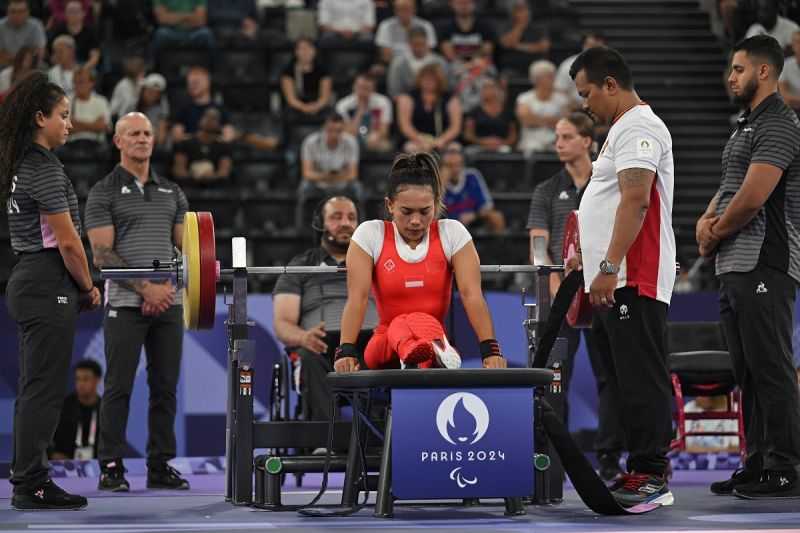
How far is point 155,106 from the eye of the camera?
11.2 m

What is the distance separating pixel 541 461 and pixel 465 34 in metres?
7.85

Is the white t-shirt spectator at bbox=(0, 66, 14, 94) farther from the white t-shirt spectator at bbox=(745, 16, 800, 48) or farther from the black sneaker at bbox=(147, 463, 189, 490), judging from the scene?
the white t-shirt spectator at bbox=(745, 16, 800, 48)

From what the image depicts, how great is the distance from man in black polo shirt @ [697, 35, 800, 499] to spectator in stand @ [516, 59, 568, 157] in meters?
5.79

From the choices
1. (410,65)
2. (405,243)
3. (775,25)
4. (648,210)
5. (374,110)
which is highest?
(775,25)

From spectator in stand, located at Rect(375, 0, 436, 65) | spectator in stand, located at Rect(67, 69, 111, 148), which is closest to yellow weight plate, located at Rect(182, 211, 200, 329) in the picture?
spectator in stand, located at Rect(67, 69, 111, 148)

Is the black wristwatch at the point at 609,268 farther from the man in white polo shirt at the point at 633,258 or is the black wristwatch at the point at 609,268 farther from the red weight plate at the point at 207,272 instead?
the red weight plate at the point at 207,272

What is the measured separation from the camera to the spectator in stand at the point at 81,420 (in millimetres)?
7945

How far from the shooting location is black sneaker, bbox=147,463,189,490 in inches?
259

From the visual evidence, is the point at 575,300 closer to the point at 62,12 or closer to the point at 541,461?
the point at 541,461

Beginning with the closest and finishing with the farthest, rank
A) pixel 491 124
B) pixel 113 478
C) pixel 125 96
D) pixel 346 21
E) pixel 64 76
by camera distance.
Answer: pixel 113 478
pixel 64 76
pixel 125 96
pixel 491 124
pixel 346 21

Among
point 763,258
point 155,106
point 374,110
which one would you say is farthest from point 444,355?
point 155,106

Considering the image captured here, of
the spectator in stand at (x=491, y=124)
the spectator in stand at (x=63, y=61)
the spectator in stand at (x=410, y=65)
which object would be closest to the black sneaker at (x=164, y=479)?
the spectator in stand at (x=63, y=61)

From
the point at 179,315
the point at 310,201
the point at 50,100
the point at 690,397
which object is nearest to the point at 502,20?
the point at 310,201

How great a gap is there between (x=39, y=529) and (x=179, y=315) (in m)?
2.23
